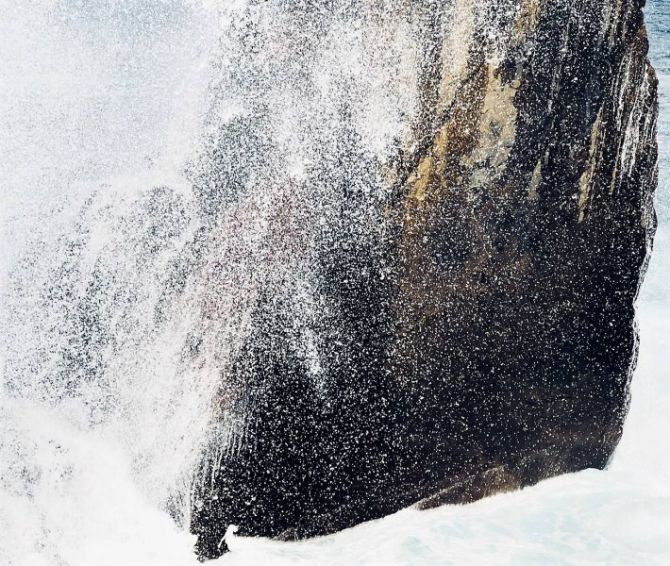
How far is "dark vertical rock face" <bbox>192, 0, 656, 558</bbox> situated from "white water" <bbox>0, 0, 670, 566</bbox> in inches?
4.8

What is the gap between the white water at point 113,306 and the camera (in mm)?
2131

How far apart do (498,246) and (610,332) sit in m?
0.54

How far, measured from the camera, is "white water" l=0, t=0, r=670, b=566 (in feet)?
6.99

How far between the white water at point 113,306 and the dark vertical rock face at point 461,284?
0.40ft

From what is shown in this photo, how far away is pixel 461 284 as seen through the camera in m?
2.18

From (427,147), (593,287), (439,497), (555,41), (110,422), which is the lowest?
(439,497)

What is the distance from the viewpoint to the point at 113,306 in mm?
2176

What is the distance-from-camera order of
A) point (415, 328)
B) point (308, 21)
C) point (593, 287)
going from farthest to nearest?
1. point (593, 287)
2. point (415, 328)
3. point (308, 21)

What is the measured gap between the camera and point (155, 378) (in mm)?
2193

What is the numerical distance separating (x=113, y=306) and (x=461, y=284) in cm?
107

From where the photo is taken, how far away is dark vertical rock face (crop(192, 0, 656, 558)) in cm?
207

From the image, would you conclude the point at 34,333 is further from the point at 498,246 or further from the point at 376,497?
the point at 498,246

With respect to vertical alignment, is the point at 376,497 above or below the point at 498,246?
below

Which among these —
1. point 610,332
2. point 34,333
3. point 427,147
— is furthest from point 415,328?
point 34,333
